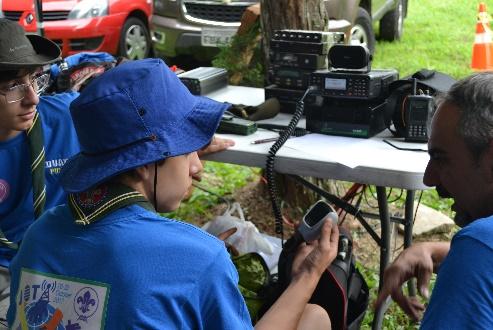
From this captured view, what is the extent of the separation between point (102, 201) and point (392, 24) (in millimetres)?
9195

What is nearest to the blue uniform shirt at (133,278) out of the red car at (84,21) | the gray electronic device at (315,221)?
the gray electronic device at (315,221)

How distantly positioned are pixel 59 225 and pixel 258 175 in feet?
12.1

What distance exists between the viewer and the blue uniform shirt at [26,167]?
9.64ft

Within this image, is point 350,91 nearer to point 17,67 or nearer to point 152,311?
point 17,67

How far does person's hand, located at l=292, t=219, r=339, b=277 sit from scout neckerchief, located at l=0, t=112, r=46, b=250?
104 cm

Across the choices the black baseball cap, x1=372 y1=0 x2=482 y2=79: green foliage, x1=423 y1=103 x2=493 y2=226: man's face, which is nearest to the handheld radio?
x1=423 y1=103 x2=493 y2=226: man's face

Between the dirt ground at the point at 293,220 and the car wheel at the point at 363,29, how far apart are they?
326cm

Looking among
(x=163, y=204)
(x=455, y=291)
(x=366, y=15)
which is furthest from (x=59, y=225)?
(x=366, y=15)

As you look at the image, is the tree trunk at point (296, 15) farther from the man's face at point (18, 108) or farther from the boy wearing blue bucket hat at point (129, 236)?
the boy wearing blue bucket hat at point (129, 236)

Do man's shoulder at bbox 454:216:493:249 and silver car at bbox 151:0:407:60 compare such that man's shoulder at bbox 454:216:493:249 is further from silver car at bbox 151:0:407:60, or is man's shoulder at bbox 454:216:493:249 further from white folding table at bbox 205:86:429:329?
silver car at bbox 151:0:407:60

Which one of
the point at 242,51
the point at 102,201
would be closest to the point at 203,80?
the point at 242,51

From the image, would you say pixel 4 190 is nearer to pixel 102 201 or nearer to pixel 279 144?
pixel 279 144

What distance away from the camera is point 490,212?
1.88 m

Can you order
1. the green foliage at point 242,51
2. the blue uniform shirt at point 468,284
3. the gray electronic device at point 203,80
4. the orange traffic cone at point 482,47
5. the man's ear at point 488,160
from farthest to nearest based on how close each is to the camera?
1. the orange traffic cone at point 482,47
2. the green foliage at point 242,51
3. the gray electronic device at point 203,80
4. the man's ear at point 488,160
5. the blue uniform shirt at point 468,284
